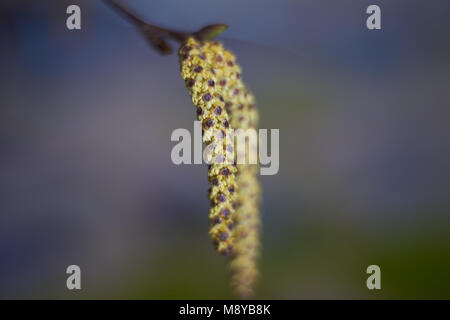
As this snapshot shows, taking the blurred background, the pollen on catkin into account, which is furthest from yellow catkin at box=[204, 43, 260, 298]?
the blurred background

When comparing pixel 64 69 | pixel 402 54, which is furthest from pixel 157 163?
pixel 402 54

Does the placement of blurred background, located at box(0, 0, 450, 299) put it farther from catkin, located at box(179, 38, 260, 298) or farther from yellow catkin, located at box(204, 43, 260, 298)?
catkin, located at box(179, 38, 260, 298)

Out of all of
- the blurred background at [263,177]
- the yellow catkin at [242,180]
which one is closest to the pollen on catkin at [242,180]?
the yellow catkin at [242,180]

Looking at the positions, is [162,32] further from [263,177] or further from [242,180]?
[263,177]

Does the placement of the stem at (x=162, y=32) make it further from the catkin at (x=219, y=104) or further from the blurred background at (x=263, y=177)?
the blurred background at (x=263, y=177)

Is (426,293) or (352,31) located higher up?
(352,31)
